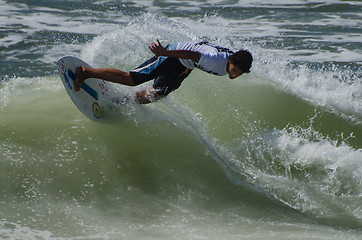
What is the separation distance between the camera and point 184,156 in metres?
5.26

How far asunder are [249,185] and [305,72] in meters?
2.94

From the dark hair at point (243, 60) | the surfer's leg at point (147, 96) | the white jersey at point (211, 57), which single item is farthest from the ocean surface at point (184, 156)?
the dark hair at point (243, 60)

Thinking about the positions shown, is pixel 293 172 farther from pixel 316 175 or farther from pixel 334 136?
pixel 334 136

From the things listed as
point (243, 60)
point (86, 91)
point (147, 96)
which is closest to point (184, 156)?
point (147, 96)

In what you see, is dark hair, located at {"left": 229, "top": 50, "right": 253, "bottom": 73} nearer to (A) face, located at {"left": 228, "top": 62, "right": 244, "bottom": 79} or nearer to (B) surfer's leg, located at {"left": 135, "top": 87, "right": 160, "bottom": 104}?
(A) face, located at {"left": 228, "top": 62, "right": 244, "bottom": 79}

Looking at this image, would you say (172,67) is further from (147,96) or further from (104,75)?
(104,75)

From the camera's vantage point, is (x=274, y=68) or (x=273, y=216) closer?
(x=273, y=216)

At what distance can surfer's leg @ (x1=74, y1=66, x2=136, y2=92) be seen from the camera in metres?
5.31

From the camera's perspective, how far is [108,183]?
460 cm

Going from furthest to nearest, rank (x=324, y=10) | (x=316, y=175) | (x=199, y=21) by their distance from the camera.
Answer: (x=324, y=10)
(x=199, y=21)
(x=316, y=175)

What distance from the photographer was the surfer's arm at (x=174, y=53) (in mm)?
4754

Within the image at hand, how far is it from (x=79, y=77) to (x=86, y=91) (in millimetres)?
226

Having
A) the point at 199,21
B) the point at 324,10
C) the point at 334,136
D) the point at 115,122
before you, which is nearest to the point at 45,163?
the point at 115,122

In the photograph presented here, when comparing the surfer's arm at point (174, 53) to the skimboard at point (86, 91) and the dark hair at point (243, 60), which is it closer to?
the dark hair at point (243, 60)
